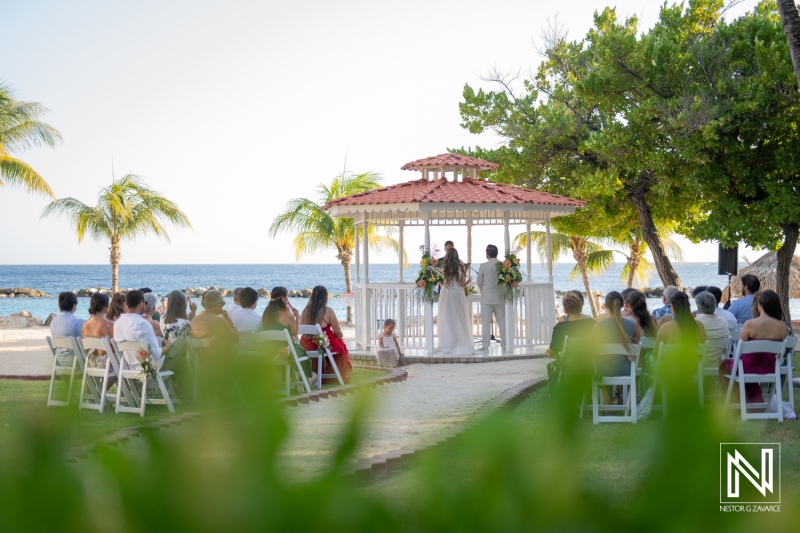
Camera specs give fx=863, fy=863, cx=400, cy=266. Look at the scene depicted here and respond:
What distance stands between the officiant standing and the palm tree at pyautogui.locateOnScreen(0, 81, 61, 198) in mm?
16129

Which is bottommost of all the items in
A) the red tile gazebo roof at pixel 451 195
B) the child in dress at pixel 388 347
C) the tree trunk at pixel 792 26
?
the child in dress at pixel 388 347

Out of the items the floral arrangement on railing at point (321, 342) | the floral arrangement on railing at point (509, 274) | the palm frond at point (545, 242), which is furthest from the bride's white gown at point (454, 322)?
the palm frond at point (545, 242)

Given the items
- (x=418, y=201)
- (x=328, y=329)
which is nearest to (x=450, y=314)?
(x=418, y=201)

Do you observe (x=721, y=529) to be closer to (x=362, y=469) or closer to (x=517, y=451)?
(x=517, y=451)

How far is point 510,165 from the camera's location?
811 inches

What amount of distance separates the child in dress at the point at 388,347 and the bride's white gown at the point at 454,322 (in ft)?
3.50

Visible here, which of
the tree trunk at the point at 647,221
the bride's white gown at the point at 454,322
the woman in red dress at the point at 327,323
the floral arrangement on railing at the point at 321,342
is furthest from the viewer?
the tree trunk at the point at 647,221

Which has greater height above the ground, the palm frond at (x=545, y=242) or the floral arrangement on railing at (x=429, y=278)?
the palm frond at (x=545, y=242)

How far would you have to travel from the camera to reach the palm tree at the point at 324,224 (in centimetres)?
2959

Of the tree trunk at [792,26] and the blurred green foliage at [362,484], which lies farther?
the tree trunk at [792,26]

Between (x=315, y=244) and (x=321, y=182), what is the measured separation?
225 centimetres

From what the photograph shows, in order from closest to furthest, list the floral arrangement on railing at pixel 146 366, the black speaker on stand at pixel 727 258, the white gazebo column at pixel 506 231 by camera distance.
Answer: the floral arrangement on railing at pixel 146 366, the white gazebo column at pixel 506 231, the black speaker on stand at pixel 727 258

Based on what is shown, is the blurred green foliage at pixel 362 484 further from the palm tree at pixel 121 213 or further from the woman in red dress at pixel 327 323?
the palm tree at pixel 121 213

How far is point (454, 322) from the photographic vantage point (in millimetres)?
14906
